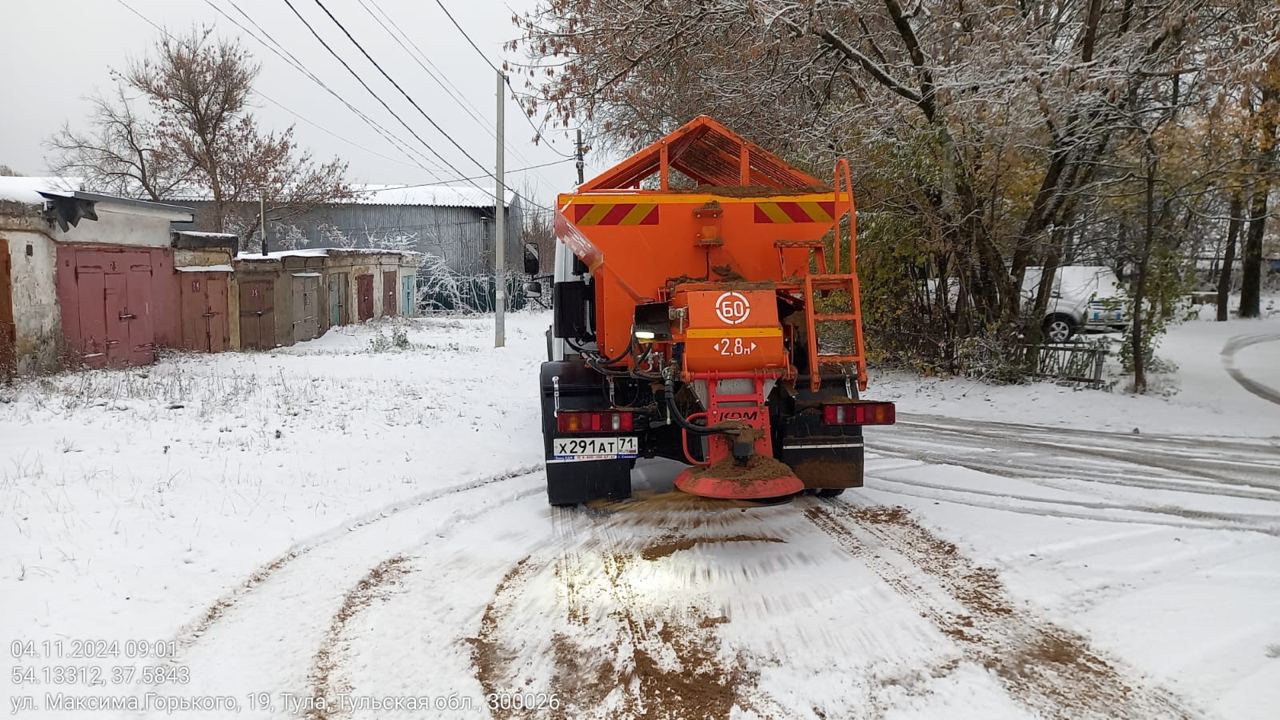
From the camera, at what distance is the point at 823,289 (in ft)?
17.5

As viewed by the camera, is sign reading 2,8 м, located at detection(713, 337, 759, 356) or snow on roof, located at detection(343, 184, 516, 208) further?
snow on roof, located at detection(343, 184, 516, 208)

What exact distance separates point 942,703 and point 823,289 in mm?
2861

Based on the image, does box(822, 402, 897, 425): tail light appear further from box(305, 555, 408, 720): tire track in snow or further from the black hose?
box(305, 555, 408, 720): tire track in snow

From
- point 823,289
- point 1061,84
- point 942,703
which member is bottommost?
point 942,703

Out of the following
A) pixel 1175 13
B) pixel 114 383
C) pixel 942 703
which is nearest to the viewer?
pixel 942 703

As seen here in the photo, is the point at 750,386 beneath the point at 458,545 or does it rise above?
above

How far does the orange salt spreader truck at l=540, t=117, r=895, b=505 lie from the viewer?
502 centimetres

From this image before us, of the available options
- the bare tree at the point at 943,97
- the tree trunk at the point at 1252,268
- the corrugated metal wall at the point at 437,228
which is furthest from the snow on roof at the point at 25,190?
the corrugated metal wall at the point at 437,228

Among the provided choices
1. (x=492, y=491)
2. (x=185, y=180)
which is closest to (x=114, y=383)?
(x=492, y=491)

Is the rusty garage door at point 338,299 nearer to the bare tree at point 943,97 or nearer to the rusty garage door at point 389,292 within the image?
the rusty garage door at point 389,292

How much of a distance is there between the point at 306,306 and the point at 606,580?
20.5 m

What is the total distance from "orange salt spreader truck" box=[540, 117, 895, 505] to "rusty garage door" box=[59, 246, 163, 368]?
1162 cm

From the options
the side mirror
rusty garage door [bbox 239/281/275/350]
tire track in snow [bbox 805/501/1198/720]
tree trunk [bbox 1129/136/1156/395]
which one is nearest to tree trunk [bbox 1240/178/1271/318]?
tree trunk [bbox 1129/136/1156/395]

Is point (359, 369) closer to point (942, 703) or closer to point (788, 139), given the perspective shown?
point (788, 139)
